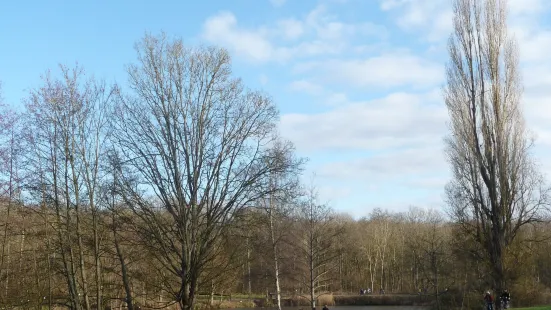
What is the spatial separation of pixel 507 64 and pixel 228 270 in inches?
829

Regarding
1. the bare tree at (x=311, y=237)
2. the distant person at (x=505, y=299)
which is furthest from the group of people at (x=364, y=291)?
the distant person at (x=505, y=299)

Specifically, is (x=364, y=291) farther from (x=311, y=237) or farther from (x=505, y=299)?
(x=505, y=299)

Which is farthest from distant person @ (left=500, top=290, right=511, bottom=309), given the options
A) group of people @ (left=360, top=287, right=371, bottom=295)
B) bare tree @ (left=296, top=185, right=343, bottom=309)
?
group of people @ (left=360, top=287, right=371, bottom=295)

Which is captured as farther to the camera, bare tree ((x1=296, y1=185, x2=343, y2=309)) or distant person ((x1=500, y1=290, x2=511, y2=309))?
bare tree ((x1=296, y1=185, x2=343, y2=309))

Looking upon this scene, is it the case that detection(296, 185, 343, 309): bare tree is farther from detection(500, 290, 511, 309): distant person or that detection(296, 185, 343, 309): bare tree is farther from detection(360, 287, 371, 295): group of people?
detection(360, 287, 371, 295): group of people

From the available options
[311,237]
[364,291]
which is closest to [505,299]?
[311,237]

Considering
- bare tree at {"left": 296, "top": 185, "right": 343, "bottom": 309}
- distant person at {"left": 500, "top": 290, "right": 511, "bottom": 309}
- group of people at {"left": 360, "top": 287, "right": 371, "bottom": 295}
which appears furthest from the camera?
group of people at {"left": 360, "top": 287, "right": 371, "bottom": 295}

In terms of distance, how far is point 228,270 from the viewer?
1694 centimetres

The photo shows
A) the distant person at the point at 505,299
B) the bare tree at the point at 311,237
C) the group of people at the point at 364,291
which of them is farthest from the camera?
the group of people at the point at 364,291

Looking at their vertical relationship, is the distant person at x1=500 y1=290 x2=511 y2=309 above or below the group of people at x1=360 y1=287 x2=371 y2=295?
above

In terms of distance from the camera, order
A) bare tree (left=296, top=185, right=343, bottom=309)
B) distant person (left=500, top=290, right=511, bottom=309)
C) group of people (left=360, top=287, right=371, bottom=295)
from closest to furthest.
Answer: distant person (left=500, top=290, right=511, bottom=309), bare tree (left=296, top=185, right=343, bottom=309), group of people (left=360, top=287, right=371, bottom=295)

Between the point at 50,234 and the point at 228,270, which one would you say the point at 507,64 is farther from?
the point at 50,234

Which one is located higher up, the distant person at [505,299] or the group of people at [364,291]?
the distant person at [505,299]

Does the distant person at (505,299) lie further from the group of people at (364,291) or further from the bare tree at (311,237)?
the group of people at (364,291)
